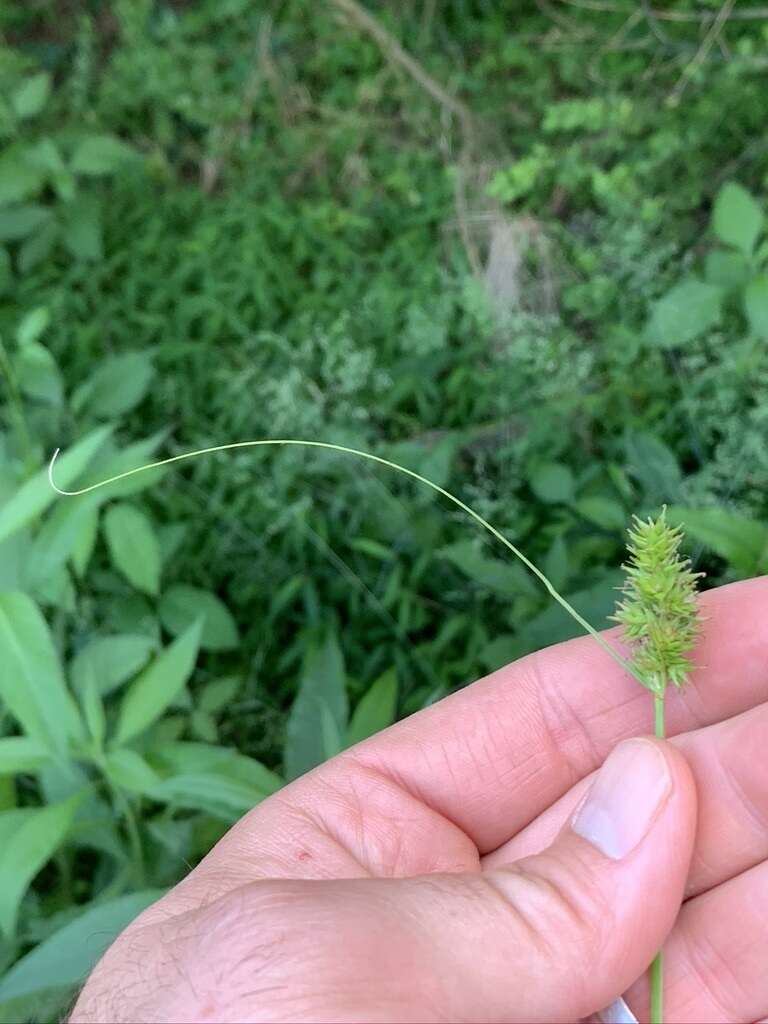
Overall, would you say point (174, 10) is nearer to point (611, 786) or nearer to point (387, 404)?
point (387, 404)

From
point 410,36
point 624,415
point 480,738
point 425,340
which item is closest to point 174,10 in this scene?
point 410,36

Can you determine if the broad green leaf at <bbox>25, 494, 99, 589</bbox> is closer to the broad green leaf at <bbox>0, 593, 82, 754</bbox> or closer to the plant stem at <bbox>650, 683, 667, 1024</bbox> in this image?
the broad green leaf at <bbox>0, 593, 82, 754</bbox>

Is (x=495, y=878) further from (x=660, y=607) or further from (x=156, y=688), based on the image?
(x=156, y=688)

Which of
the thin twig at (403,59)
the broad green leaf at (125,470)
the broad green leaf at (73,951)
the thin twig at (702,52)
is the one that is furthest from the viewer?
the thin twig at (403,59)

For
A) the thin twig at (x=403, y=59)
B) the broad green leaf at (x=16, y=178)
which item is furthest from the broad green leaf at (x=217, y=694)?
the thin twig at (x=403, y=59)

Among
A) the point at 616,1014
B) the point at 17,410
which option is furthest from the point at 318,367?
the point at 616,1014

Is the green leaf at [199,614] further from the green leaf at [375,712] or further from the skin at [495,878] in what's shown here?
the skin at [495,878]
